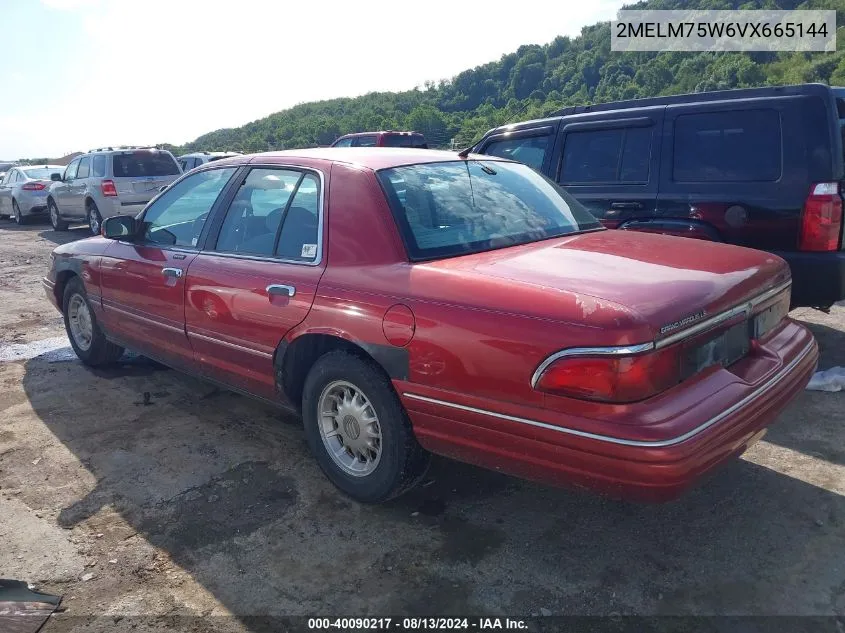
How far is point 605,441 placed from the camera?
2.32 meters

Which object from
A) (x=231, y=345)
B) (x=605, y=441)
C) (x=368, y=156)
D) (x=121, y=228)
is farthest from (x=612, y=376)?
(x=121, y=228)

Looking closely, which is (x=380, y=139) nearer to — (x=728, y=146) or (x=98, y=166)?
(x=98, y=166)

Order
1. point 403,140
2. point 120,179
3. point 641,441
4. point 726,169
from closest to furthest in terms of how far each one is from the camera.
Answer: point 641,441
point 726,169
point 120,179
point 403,140

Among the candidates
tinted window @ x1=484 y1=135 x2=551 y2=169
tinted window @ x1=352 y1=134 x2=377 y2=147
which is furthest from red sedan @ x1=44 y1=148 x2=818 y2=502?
tinted window @ x1=352 y1=134 x2=377 y2=147

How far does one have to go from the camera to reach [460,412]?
8.86 feet

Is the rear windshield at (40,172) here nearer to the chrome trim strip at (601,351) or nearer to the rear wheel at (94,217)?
the rear wheel at (94,217)

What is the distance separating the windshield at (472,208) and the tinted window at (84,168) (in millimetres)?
12214

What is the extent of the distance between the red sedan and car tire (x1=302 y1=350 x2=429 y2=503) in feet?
0.03

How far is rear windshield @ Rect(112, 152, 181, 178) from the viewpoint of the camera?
42.7ft

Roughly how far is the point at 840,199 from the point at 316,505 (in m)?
3.88

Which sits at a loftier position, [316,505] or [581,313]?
[581,313]

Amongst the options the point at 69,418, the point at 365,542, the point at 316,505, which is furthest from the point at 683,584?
the point at 69,418

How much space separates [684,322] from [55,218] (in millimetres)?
15990

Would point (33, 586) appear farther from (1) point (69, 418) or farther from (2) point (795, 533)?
(2) point (795, 533)
